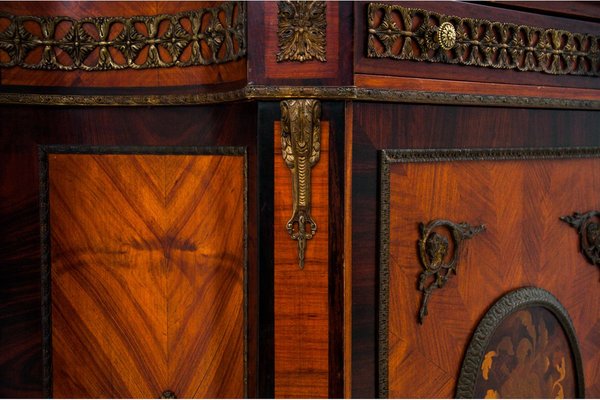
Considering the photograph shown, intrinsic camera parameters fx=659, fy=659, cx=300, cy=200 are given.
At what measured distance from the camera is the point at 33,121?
69 cm

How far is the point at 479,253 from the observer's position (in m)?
0.68

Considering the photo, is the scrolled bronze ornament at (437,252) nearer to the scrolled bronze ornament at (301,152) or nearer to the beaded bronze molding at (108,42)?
the scrolled bronze ornament at (301,152)

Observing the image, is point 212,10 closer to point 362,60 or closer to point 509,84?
point 362,60

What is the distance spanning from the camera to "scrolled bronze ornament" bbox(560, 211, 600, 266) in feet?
2.52

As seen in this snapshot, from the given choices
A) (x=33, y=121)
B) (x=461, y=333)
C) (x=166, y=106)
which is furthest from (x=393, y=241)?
(x=33, y=121)

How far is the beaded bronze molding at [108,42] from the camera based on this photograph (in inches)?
25.3

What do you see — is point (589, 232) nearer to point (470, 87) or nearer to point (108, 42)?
point (470, 87)

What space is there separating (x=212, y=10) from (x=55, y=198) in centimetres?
26

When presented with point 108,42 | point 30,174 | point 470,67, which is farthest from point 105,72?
point 470,67

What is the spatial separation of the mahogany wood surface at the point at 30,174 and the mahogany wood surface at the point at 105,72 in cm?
3

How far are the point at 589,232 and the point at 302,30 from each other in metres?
0.45

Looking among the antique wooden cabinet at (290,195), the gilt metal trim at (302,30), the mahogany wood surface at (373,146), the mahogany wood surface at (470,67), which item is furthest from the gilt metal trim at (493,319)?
the gilt metal trim at (302,30)

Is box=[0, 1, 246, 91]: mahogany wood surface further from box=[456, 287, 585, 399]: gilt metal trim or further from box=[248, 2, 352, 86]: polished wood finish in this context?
box=[456, 287, 585, 399]: gilt metal trim

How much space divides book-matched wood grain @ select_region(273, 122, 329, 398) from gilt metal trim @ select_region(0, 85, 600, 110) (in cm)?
3
